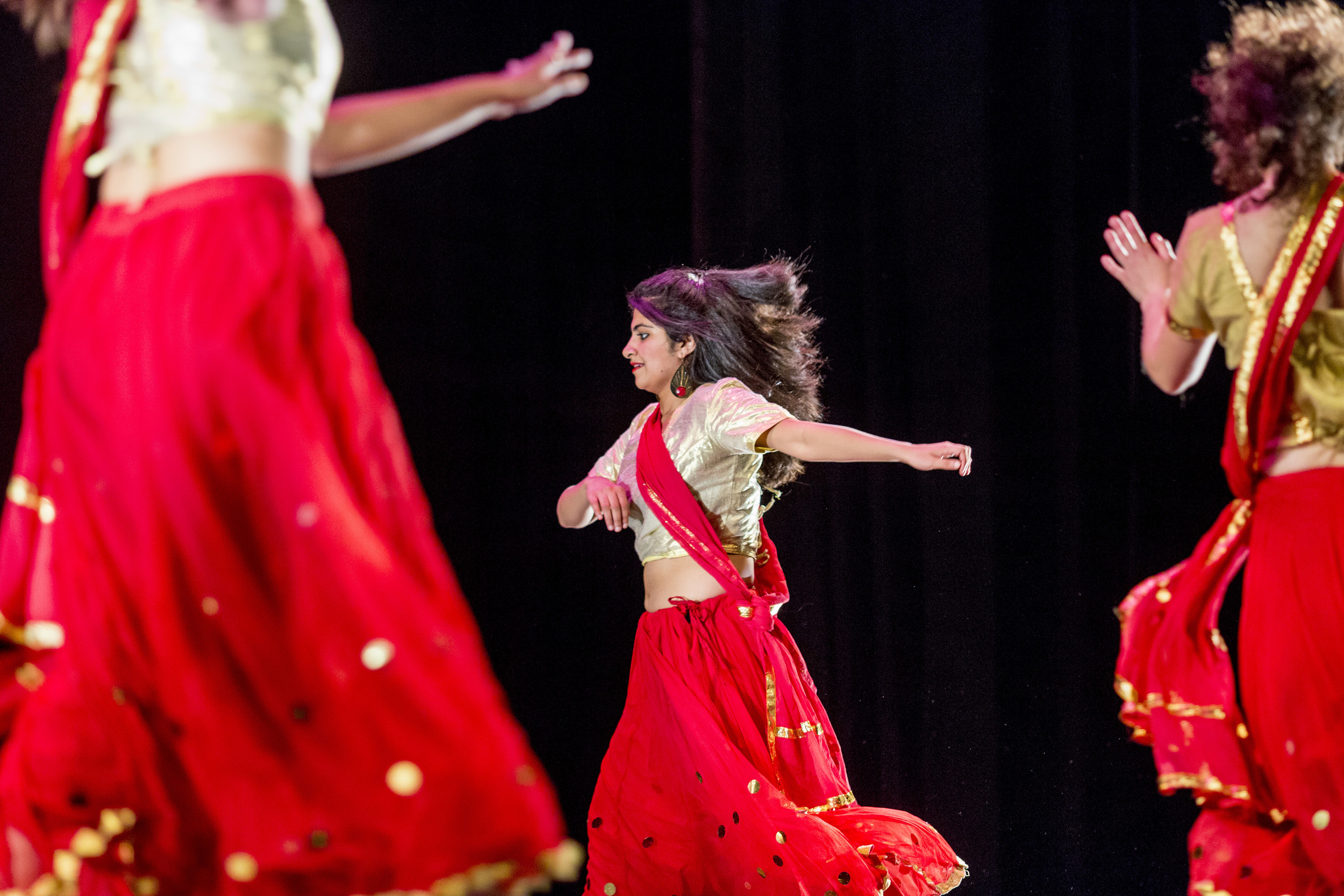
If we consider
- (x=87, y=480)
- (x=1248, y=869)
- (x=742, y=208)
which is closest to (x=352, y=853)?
(x=87, y=480)

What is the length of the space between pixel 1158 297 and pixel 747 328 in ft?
4.18

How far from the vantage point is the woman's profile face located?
2969 millimetres

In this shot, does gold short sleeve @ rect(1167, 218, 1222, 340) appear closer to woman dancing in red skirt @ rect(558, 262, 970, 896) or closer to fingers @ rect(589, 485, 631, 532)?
woman dancing in red skirt @ rect(558, 262, 970, 896)

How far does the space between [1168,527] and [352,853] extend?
2.72m

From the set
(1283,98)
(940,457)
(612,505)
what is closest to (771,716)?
(612,505)

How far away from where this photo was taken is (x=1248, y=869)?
1.73m

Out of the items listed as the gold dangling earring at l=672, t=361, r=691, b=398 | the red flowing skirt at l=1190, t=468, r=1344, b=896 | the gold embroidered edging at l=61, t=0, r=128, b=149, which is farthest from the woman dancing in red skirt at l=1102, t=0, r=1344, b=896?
the gold embroidered edging at l=61, t=0, r=128, b=149

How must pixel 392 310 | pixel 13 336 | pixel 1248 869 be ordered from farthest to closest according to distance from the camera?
1. pixel 392 310
2. pixel 13 336
3. pixel 1248 869

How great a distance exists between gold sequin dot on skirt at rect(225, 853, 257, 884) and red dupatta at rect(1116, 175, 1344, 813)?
49.6 inches

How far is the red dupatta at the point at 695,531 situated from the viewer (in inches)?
104

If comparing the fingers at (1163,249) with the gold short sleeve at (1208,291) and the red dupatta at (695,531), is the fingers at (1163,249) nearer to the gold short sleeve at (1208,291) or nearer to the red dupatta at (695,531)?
the gold short sleeve at (1208,291)

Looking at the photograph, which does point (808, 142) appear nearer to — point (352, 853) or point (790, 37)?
point (790, 37)

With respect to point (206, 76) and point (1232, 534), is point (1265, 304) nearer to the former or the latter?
point (1232, 534)

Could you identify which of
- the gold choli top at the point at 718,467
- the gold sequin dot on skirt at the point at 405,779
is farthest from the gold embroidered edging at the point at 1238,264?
the gold sequin dot on skirt at the point at 405,779
